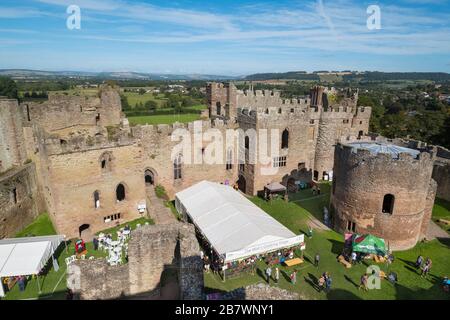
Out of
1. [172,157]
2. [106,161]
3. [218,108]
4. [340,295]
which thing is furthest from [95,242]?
[218,108]

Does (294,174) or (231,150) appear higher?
(231,150)

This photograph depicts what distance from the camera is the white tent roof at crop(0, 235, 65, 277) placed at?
Answer: 46.7 feet

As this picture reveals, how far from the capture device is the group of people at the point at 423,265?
16.0 m

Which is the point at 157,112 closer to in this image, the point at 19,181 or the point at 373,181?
the point at 19,181

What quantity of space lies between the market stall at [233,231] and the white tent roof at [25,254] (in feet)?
25.7

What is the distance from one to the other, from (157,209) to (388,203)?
14.8 meters

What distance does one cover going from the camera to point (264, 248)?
15.7 metres

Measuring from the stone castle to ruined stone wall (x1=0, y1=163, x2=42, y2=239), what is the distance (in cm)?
6

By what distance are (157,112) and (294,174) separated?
68.3 meters

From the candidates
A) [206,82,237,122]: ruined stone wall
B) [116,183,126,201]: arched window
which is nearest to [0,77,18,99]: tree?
[206,82,237,122]: ruined stone wall

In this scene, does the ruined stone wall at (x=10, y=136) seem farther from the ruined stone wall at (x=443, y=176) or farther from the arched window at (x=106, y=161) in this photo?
the ruined stone wall at (x=443, y=176)

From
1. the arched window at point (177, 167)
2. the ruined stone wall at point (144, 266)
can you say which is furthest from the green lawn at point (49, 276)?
the arched window at point (177, 167)

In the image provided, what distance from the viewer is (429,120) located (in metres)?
50.0
